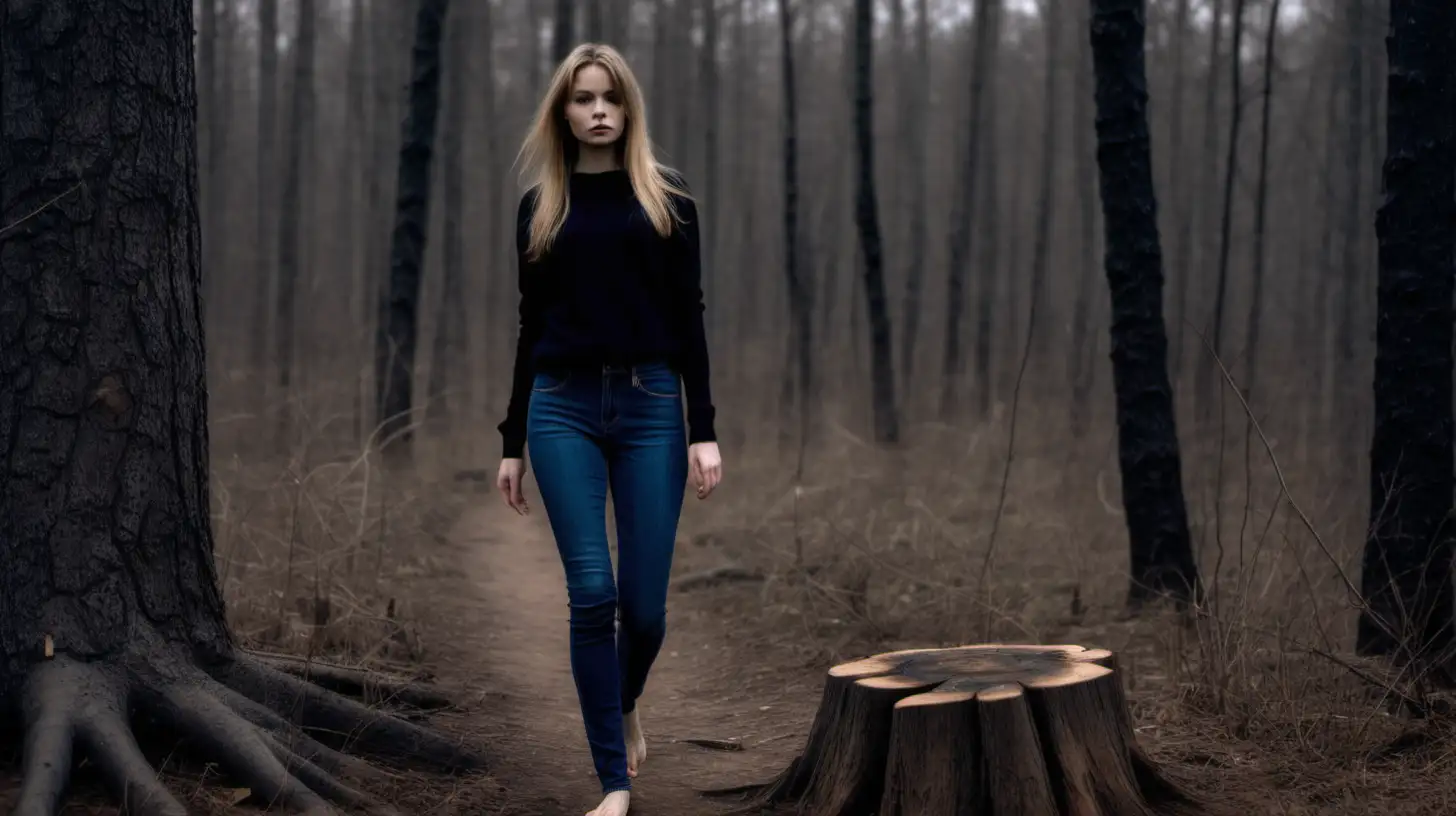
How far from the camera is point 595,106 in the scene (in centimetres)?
393

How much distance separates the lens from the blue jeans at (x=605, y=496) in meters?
3.80

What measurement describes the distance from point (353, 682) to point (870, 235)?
946 centimetres

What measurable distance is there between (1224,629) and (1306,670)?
35cm

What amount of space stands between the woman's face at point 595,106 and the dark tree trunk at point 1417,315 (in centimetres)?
324

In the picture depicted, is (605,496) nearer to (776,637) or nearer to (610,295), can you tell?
(610,295)

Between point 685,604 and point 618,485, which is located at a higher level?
point 618,485

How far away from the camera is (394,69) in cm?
2159

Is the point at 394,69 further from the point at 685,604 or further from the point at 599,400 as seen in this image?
the point at 599,400

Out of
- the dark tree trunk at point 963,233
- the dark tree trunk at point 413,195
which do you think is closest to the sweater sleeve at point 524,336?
the dark tree trunk at point 413,195

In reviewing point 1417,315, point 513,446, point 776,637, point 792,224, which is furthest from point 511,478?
point 792,224

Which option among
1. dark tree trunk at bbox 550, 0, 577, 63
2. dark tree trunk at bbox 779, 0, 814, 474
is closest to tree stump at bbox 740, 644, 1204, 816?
dark tree trunk at bbox 779, 0, 814, 474

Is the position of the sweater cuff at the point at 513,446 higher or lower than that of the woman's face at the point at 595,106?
lower

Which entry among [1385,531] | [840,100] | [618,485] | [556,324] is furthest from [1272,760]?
[840,100]

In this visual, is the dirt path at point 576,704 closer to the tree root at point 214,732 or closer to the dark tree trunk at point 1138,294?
the tree root at point 214,732
